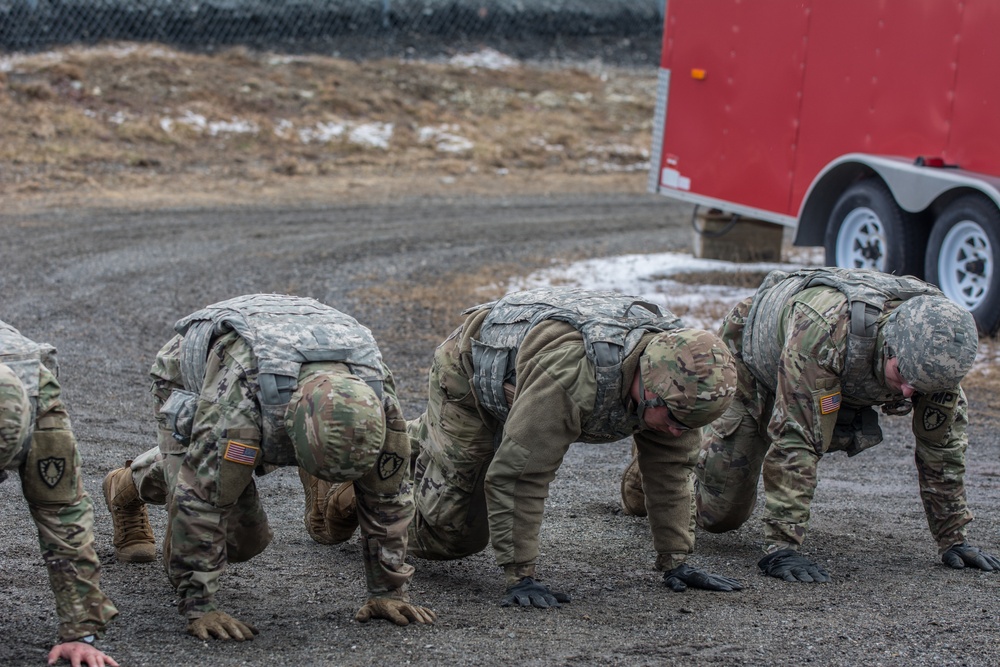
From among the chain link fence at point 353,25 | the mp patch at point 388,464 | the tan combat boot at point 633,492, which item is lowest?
the tan combat boot at point 633,492

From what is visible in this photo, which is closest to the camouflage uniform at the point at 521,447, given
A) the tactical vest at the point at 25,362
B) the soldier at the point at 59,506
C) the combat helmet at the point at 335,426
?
the combat helmet at the point at 335,426

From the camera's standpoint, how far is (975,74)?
9.73 m

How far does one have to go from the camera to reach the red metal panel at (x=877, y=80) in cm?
1010

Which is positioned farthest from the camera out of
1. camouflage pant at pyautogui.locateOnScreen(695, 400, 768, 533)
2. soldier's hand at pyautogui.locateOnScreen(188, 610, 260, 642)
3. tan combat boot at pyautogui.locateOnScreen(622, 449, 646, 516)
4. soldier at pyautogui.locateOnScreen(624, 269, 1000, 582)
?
tan combat boot at pyautogui.locateOnScreen(622, 449, 646, 516)

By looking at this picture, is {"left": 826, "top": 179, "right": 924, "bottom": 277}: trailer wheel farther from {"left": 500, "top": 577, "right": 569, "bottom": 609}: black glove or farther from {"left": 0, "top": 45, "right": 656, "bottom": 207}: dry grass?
{"left": 0, "top": 45, "right": 656, "bottom": 207}: dry grass

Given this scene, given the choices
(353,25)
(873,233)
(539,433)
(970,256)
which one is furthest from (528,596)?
(353,25)

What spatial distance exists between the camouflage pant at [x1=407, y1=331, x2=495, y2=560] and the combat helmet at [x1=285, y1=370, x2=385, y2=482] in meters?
1.10

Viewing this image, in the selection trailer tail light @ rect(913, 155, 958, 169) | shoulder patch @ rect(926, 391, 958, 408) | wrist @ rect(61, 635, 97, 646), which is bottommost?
wrist @ rect(61, 635, 97, 646)

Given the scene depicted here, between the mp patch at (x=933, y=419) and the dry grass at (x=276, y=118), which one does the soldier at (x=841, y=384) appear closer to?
the mp patch at (x=933, y=419)

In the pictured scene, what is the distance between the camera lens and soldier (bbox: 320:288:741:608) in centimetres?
441

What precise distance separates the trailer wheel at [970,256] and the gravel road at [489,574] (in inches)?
45.7

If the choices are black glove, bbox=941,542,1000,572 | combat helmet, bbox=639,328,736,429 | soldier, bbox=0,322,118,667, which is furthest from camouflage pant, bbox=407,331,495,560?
black glove, bbox=941,542,1000,572

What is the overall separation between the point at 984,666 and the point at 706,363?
57.2 inches

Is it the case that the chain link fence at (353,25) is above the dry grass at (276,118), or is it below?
above
